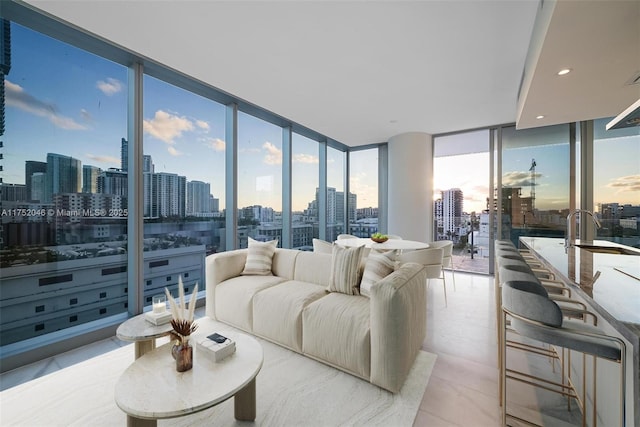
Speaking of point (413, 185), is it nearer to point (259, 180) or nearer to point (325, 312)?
point (259, 180)

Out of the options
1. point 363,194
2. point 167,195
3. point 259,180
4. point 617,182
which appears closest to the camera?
point 167,195

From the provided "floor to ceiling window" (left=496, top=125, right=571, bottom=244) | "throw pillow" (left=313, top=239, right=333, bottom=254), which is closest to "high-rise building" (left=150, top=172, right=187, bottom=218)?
"throw pillow" (left=313, top=239, right=333, bottom=254)

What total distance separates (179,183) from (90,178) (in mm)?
881

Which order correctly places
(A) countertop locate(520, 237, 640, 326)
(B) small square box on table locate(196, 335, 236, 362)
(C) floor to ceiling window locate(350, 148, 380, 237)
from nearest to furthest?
(A) countertop locate(520, 237, 640, 326), (B) small square box on table locate(196, 335, 236, 362), (C) floor to ceiling window locate(350, 148, 380, 237)

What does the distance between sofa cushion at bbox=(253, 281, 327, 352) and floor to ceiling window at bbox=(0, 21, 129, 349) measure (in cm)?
165

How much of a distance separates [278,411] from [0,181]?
289 cm

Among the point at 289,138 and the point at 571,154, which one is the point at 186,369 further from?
the point at 571,154

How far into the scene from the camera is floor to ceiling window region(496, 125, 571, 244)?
437cm

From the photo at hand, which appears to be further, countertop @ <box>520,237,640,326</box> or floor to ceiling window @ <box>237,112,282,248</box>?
floor to ceiling window @ <box>237,112,282,248</box>

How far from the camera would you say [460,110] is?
161 inches

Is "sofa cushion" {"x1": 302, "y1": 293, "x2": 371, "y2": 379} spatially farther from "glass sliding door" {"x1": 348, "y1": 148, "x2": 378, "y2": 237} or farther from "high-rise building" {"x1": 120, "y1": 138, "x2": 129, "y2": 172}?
"glass sliding door" {"x1": 348, "y1": 148, "x2": 378, "y2": 237}

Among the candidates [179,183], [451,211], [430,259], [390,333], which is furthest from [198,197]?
[451,211]

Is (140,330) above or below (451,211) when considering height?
below

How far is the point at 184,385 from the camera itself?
1.29 metres
